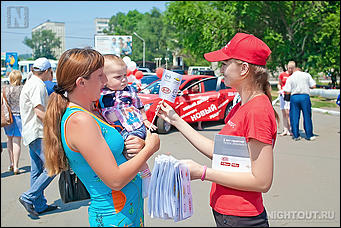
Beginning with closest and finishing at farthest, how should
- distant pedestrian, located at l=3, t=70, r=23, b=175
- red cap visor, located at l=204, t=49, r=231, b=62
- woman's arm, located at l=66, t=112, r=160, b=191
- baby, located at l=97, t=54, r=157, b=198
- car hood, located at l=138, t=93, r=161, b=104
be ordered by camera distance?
woman's arm, located at l=66, t=112, r=160, b=191
red cap visor, located at l=204, t=49, r=231, b=62
baby, located at l=97, t=54, r=157, b=198
distant pedestrian, located at l=3, t=70, r=23, b=175
car hood, located at l=138, t=93, r=161, b=104

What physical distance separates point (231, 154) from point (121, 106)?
2.93 feet

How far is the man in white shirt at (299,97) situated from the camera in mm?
9328

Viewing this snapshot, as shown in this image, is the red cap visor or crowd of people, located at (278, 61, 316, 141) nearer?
the red cap visor

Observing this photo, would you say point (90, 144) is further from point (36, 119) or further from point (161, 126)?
point (161, 126)

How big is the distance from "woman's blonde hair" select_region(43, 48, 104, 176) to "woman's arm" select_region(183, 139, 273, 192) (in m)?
0.71

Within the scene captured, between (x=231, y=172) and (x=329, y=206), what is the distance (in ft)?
11.8

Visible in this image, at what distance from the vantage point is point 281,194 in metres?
5.45

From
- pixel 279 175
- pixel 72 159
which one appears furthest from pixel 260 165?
pixel 279 175

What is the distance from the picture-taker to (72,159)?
198cm

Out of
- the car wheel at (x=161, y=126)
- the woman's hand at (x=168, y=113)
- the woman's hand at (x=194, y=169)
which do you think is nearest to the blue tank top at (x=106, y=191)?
the woman's hand at (x=194, y=169)

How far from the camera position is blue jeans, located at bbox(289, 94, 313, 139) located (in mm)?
9359

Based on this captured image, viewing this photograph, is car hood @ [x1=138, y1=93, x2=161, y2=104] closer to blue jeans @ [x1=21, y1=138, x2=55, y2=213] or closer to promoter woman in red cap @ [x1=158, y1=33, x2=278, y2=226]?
blue jeans @ [x1=21, y1=138, x2=55, y2=213]

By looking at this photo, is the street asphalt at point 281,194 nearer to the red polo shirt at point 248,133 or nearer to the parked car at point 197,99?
the parked car at point 197,99

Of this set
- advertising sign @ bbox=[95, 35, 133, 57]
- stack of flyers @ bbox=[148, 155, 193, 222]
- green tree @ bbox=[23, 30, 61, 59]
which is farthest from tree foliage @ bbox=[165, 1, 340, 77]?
green tree @ bbox=[23, 30, 61, 59]
